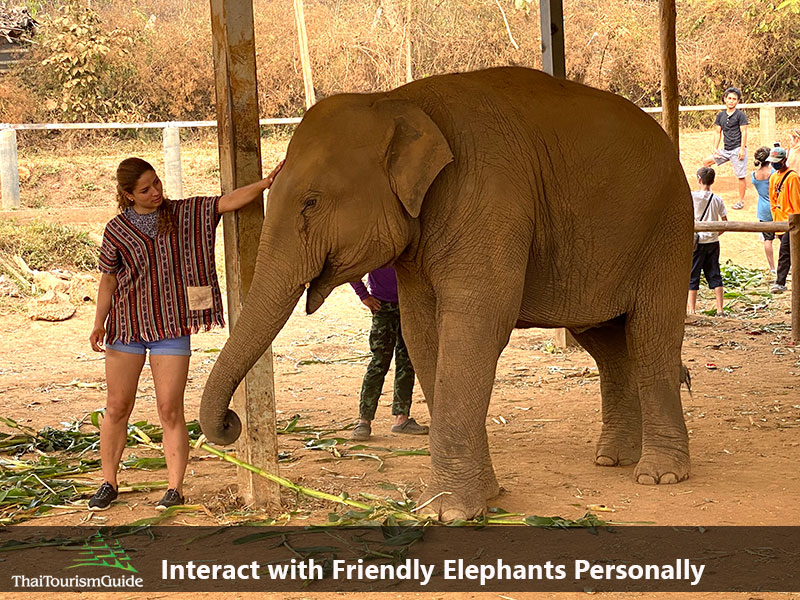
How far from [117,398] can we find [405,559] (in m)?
1.70

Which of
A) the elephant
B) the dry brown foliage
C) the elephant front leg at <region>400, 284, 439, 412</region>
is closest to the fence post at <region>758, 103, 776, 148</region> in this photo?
the dry brown foliage

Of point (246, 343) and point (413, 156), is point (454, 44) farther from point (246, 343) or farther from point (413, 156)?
point (246, 343)

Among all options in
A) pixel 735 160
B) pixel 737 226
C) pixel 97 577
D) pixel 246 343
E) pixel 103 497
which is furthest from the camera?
pixel 735 160

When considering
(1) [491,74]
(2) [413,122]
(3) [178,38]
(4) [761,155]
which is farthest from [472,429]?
(3) [178,38]

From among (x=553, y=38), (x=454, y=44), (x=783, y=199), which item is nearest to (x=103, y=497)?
(x=553, y=38)

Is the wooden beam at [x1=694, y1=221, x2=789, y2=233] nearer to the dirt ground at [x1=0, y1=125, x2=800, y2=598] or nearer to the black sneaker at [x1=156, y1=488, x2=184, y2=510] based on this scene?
the dirt ground at [x1=0, y1=125, x2=800, y2=598]

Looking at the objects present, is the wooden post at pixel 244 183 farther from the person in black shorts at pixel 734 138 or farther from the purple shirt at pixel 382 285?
the person in black shorts at pixel 734 138

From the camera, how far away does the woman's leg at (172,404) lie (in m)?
5.24

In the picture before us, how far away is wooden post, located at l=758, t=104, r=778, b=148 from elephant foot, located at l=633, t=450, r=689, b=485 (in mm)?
16170

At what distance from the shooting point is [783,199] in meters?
13.5

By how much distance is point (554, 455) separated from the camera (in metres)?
6.57

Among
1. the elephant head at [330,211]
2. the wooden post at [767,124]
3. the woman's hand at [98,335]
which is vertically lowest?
the woman's hand at [98,335]

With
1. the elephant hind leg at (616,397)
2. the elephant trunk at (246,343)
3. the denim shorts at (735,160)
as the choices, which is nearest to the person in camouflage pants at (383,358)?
the elephant hind leg at (616,397)

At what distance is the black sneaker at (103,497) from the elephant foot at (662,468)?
9.01 ft
